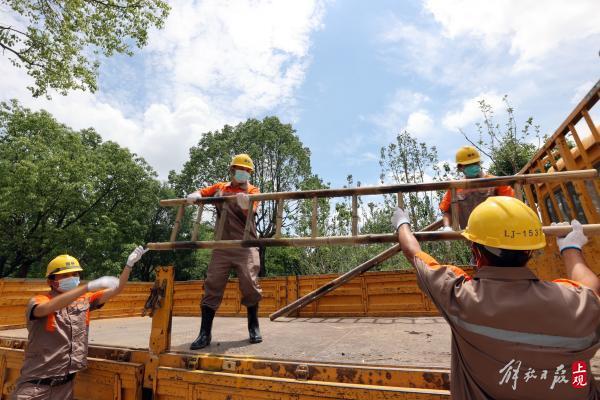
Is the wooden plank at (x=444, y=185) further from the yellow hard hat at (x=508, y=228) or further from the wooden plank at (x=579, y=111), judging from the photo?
the wooden plank at (x=579, y=111)

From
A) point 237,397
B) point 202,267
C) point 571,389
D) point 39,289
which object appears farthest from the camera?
point 202,267

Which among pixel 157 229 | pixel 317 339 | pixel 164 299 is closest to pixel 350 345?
pixel 317 339

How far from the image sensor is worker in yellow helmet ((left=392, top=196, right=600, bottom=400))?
1.09m

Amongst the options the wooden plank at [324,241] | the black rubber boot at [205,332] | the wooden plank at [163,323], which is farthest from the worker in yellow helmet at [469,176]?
the wooden plank at [163,323]

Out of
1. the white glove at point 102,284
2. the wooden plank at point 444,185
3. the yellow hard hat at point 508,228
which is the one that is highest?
the wooden plank at point 444,185

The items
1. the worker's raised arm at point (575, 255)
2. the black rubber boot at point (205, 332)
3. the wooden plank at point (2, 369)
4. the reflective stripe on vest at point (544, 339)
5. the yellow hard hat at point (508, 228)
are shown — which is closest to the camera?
the reflective stripe on vest at point (544, 339)

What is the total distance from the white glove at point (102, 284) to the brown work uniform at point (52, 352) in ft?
1.26

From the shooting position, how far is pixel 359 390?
72.9 inches

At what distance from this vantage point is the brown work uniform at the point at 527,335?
108 centimetres

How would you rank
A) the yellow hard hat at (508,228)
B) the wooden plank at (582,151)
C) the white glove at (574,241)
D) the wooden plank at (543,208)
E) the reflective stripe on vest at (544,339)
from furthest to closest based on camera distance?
the wooden plank at (543,208), the wooden plank at (582,151), the white glove at (574,241), the yellow hard hat at (508,228), the reflective stripe on vest at (544,339)

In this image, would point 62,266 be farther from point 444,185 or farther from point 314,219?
point 444,185

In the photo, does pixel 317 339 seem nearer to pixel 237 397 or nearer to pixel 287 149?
pixel 237 397

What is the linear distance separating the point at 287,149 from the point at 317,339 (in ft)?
57.5

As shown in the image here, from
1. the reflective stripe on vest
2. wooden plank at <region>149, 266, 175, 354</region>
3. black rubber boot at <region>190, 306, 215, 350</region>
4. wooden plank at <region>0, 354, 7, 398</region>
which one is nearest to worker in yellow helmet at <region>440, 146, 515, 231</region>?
the reflective stripe on vest
